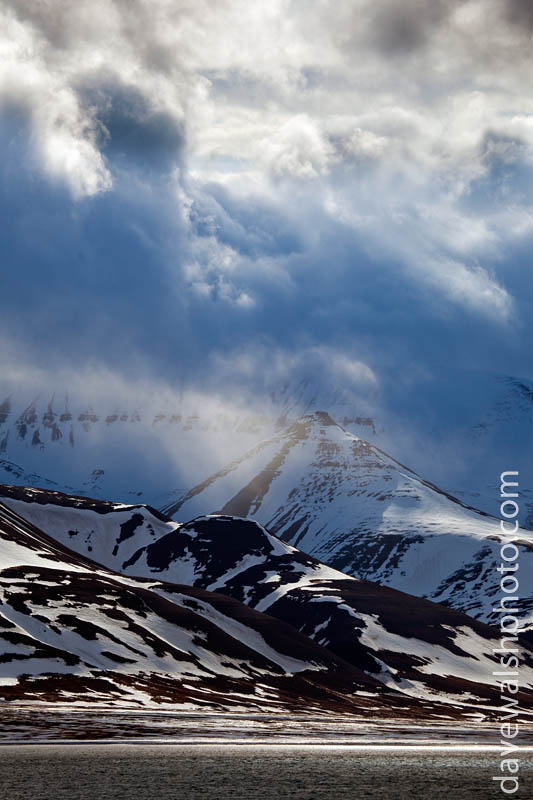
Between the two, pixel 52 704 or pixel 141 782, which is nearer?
pixel 141 782

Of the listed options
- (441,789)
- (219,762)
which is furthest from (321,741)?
(441,789)

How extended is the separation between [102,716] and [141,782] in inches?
2076

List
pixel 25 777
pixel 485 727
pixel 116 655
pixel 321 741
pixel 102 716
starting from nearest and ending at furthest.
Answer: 1. pixel 25 777
2. pixel 321 741
3. pixel 102 716
4. pixel 485 727
5. pixel 116 655

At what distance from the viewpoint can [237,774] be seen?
92688 mm

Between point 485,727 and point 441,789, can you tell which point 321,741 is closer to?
point 441,789

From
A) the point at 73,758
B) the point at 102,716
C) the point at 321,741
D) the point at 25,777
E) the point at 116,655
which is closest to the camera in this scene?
the point at 25,777

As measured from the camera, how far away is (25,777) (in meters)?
84.8

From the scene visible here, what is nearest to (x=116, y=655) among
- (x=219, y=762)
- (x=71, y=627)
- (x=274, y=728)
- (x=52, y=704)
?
(x=71, y=627)

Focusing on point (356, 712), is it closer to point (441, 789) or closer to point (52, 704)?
point (52, 704)

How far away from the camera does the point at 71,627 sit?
19825cm

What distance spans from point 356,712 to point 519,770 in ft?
309

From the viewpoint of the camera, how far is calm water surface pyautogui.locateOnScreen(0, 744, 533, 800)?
8144 centimetres

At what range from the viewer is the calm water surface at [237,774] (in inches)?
3206

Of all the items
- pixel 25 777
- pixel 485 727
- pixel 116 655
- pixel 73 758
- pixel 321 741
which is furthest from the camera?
pixel 116 655
